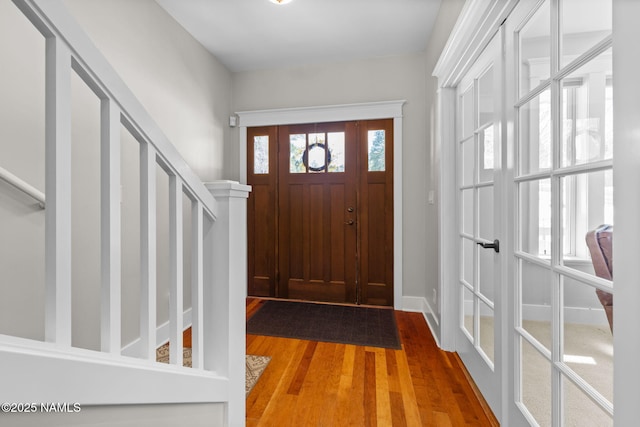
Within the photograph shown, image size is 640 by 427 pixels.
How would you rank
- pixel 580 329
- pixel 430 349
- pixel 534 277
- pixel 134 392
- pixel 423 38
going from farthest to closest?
pixel 423 38 < pixel 430 349 < pixel 534 277 < pixel 580 329 < pixel 134 392

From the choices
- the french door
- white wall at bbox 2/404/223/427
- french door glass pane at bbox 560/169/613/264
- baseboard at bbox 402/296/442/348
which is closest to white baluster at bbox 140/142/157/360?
white wall at bbox 2/404/223/427

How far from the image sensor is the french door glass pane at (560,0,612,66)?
820mm

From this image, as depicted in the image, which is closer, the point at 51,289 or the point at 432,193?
the point at 51,289

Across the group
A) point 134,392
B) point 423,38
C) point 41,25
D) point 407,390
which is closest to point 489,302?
point 407,390

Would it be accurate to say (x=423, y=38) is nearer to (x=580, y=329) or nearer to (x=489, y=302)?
(x=489, y=302)

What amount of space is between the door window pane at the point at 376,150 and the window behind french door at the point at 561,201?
183 centimetres

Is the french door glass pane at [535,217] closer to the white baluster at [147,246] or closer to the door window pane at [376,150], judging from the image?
the white baluster at [147,246]

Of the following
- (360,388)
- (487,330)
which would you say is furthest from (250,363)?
(487,330)

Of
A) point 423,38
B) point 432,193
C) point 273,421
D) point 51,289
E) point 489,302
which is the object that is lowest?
point 273,421

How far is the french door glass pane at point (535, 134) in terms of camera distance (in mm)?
1089

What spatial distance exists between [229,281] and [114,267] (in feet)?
1.29

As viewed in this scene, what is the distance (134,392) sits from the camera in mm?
727

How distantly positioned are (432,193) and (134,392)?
2.36 meters

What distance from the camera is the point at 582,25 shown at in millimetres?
914
